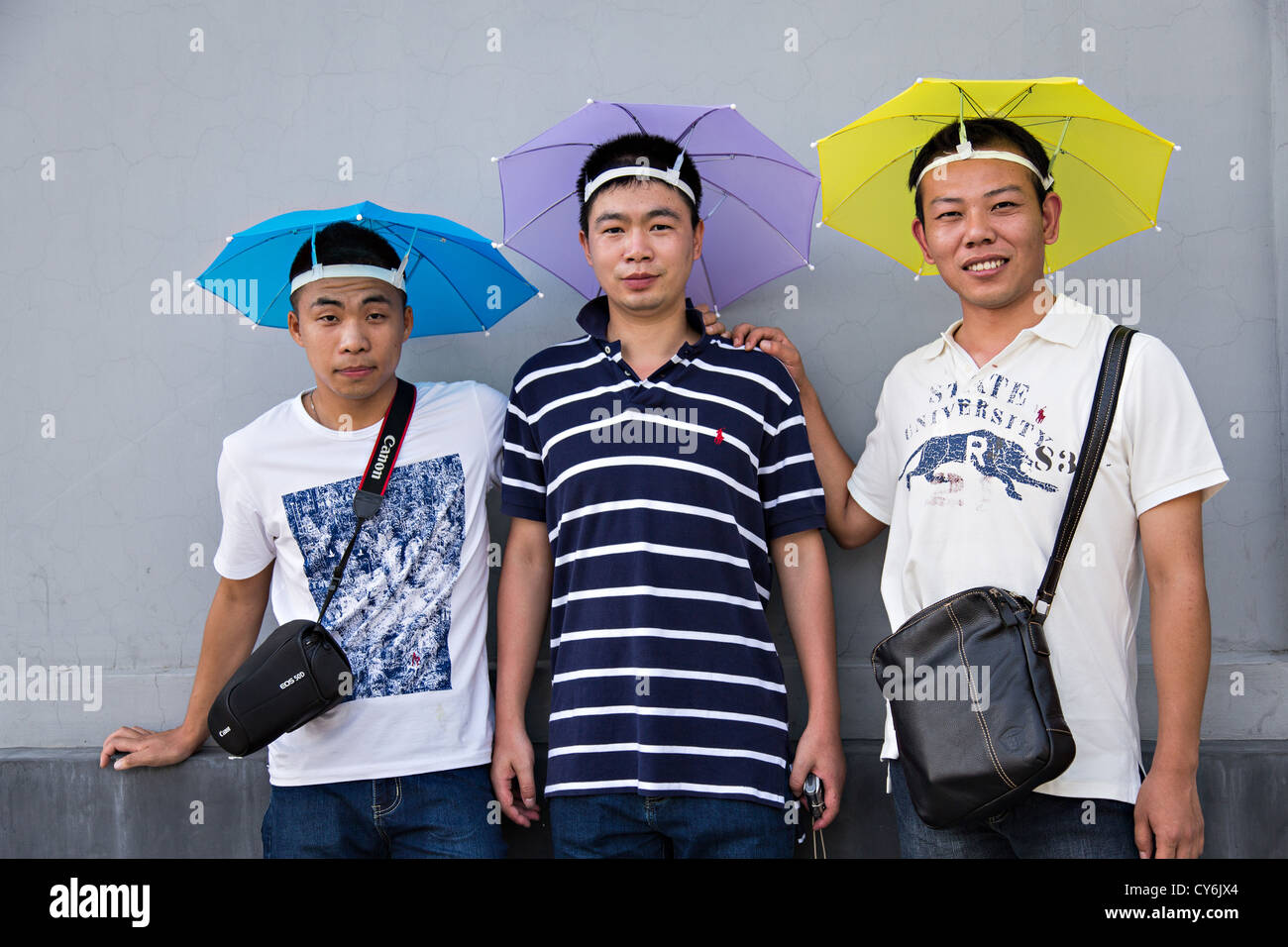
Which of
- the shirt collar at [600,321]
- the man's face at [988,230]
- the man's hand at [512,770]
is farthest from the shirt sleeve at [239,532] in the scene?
the man's face at [988,230]

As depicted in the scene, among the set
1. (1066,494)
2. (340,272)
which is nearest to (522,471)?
(340,272)

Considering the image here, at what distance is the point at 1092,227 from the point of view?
99.0 inches

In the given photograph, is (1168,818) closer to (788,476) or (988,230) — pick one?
(788,476)

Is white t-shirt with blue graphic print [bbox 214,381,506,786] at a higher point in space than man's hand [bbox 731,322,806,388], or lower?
lower

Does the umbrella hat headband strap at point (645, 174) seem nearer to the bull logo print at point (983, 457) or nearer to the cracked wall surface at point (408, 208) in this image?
the cracked wall surface at point (408, 208)

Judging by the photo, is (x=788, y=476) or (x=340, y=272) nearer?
(x=788, y=476)

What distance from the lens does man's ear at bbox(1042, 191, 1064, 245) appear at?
2314 mm

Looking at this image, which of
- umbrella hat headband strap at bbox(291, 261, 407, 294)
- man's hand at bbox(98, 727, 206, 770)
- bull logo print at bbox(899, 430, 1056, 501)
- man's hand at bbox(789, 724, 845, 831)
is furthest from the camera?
man's hand at bbox(98, 727, 206, 770)

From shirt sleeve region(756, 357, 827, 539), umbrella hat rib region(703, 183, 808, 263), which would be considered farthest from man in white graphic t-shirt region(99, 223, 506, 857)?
umbrella hat rib region(703, 183, 808, 263)

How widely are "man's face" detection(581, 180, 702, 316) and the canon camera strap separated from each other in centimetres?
60

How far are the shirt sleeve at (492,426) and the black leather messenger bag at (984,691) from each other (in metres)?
1.07

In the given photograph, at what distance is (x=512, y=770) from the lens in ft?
7.73

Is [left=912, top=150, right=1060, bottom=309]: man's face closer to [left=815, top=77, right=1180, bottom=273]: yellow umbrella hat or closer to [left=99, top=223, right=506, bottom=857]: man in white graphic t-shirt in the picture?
[left=815, top=77, right=1180, bottom=273]: yellow umbrella hat

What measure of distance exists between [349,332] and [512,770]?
1.13 meters
